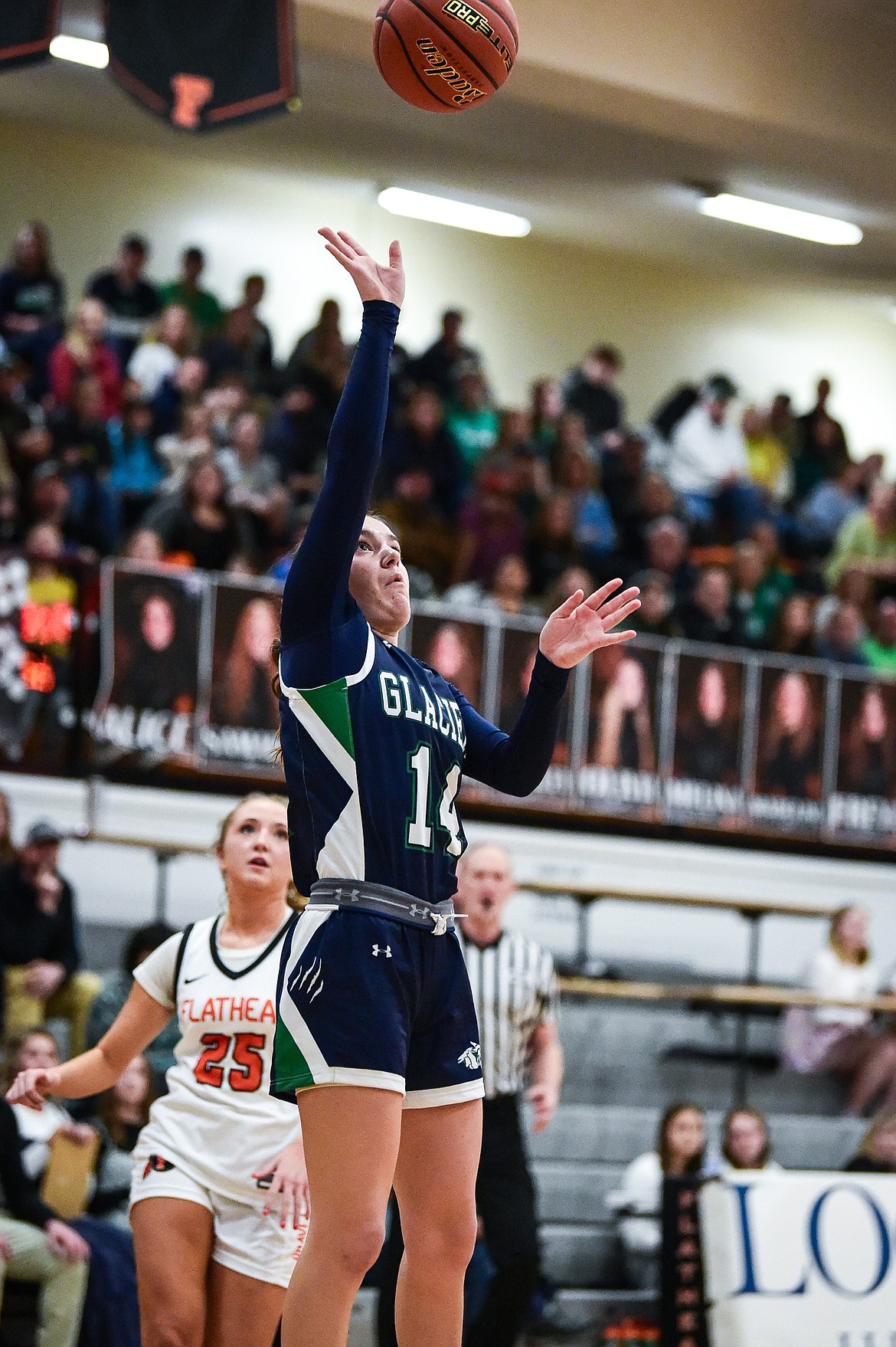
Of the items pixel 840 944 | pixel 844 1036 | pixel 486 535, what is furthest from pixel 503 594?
pixel 844 1036

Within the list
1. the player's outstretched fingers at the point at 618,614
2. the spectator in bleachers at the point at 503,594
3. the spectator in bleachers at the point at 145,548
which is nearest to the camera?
the player's outstretched fingers at the point at 618,614

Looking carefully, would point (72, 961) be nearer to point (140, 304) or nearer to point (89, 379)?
point (89, 379)

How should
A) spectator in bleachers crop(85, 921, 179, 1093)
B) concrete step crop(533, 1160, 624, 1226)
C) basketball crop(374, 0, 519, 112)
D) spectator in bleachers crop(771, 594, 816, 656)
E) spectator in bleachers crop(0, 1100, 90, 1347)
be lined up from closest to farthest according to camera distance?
basketball crop(374, 0, 519, 112)
spectator in bleachers crop(0, 1100, 90, 1347)
spectator in bleachers crop(85, 921, 179, 1093)
concrete step crop(533, 1160, 624, 1226)
spectator in bleachers crop(771, 594, 816, 656)

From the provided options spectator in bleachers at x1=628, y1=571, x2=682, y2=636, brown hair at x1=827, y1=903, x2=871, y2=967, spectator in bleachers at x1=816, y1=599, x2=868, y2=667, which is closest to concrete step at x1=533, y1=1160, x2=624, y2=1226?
brown hair at x1=827, y1=903, x2=871, y2=967

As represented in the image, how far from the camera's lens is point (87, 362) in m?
10.6

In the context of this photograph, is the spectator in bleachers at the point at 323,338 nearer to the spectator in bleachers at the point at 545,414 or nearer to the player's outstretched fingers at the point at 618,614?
the spectator in bleachers at the point at 545,414

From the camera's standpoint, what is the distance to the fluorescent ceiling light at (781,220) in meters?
13.1

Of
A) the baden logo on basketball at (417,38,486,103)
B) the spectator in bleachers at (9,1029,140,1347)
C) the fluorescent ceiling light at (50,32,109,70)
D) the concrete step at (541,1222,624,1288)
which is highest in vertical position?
the fluorescent ceiling light at (50,32,109,70)

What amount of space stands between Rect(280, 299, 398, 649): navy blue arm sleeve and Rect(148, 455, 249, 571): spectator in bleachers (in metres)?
6.44

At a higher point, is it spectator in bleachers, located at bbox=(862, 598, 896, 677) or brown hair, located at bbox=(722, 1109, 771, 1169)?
spectator in bleachers, located at bbox=(862, 598, 896, 677)

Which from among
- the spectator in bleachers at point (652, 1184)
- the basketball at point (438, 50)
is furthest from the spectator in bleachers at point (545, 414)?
the basketball at point (438, 50)

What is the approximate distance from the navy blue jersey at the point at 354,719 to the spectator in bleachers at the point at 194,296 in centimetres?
959

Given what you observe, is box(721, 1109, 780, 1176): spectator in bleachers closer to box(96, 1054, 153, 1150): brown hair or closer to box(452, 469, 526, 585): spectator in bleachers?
box(96, 1054, 153, 1150): brown hair

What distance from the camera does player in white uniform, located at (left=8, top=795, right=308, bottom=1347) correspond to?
4000 mm
